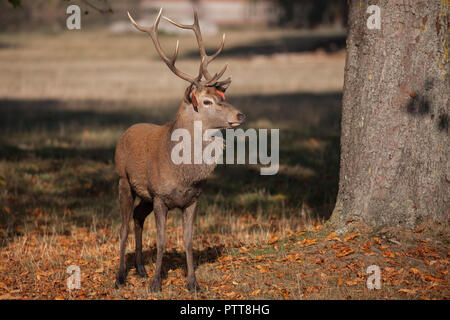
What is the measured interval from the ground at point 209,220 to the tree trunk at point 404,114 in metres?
0.34

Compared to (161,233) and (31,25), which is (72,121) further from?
(31,25)

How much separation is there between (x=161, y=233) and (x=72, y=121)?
37.7ft

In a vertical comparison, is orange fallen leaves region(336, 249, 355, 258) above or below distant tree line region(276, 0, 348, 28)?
below

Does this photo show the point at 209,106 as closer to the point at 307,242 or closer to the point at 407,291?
the point at 307,242

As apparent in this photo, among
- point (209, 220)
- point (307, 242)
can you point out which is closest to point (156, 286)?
point (307, 242)

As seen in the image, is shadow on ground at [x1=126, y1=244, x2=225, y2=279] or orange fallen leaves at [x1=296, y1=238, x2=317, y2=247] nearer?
orange fallen leaves at [x1=296, y1=238, x2=317, y2=247]

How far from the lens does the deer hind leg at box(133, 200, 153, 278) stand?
6941mm

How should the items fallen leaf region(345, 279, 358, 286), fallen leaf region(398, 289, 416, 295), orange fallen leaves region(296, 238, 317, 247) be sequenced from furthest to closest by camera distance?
orange fallen leaves region(296, 238, 317, 247) → fallen leaf region(345, 279, 358, 286) → fallen leaf region(398, 289, 416, 295)

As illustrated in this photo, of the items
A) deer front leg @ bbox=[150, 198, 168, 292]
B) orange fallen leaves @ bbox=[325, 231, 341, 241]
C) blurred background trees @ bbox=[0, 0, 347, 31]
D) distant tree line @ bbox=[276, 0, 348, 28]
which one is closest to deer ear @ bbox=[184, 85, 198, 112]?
deer front leg @ bbox=[150, 198, 168, 292]

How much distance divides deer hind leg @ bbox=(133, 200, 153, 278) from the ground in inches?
5.4

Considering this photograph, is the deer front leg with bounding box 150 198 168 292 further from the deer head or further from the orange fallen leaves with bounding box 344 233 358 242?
the orange fallen leaves with bounding box 344 233 358 242

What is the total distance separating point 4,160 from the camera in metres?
12.1

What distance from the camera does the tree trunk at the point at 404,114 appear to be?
254 inches

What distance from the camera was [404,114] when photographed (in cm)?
651
